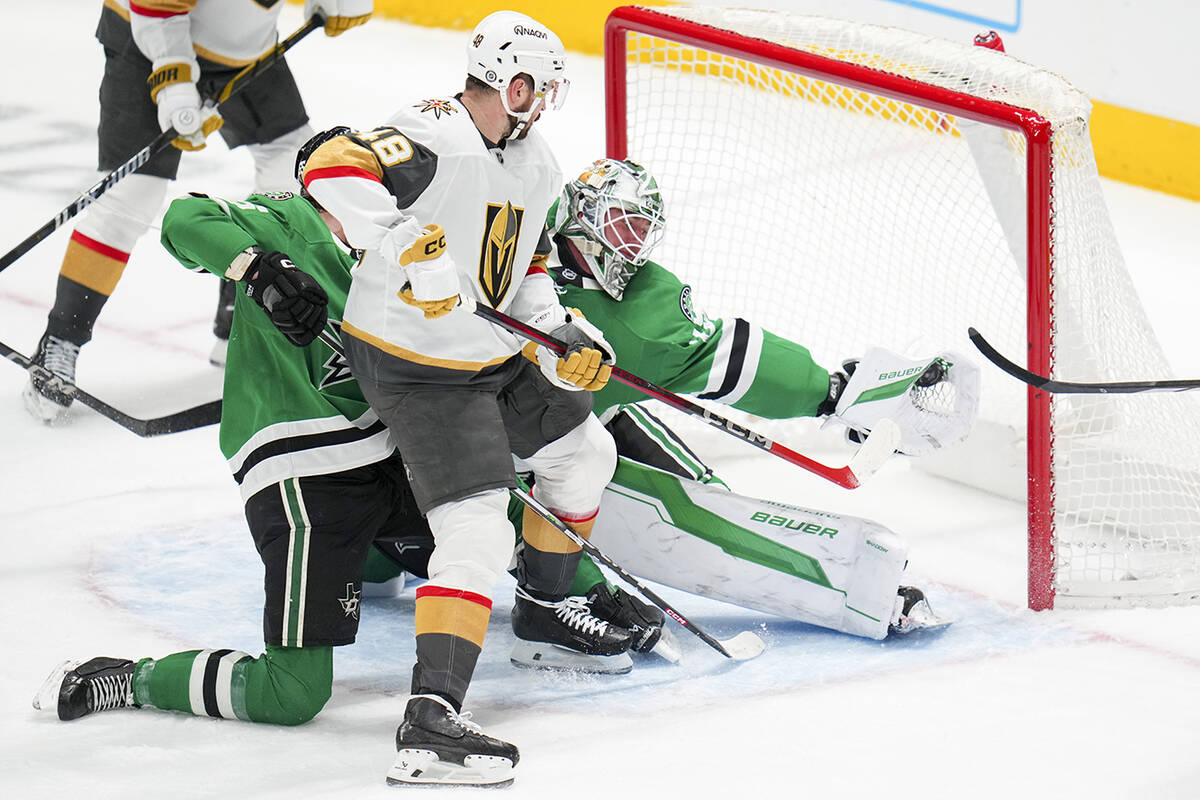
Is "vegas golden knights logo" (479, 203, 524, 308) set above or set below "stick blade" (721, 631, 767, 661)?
above

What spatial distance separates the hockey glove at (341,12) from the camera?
424 centimetres

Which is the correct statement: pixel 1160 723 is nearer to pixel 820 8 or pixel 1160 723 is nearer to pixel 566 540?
pixel 566 540

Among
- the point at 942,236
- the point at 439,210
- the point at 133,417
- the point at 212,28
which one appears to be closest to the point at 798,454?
the point at 439,210

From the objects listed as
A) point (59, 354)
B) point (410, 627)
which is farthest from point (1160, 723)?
point (59, 354)

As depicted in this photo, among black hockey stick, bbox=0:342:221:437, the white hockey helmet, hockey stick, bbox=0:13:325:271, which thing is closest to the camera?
the white hockey helmet

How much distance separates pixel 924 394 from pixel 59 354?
A: 6.74 feet

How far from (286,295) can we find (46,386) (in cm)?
145

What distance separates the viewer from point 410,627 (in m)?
2.93

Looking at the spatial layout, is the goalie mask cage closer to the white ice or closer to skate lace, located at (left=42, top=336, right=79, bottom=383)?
the white ice

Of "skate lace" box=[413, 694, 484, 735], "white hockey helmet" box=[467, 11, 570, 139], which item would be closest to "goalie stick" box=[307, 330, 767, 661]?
"skate lace" box=[413, 694, 484, 735]

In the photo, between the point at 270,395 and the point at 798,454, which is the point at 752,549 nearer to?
the point at 798,454

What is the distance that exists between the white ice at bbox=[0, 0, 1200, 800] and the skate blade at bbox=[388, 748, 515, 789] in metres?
0.03

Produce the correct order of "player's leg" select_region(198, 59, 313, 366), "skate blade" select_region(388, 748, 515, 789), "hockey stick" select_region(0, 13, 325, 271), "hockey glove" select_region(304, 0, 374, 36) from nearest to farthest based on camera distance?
1. "skate blade" select_region(388, 748, 515, 789)
2. "hockey stick" select_region(0, 13, 325, 271)
3. "player's leg" select_region(198, 59, 313, 366)
4. "hockey glove" select_region(304, 0, 374, 36)

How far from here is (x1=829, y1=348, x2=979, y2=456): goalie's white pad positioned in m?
2.96
